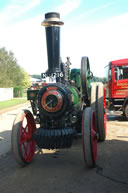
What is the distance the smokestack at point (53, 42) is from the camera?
11.9ft

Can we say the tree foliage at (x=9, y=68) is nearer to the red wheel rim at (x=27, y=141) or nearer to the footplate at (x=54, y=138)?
the red wheel rim at (x=27, y=141)

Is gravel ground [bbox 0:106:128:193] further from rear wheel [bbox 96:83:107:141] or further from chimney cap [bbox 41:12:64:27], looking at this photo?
chimney cap [bbox 41:12:64:27]

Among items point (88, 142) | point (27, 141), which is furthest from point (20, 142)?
point (88, 142)

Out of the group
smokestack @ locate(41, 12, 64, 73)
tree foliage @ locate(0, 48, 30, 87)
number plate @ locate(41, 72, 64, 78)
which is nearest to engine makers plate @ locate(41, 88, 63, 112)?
number plate @ locate(41, 72, 64, 78)

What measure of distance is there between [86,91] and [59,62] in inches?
56.0

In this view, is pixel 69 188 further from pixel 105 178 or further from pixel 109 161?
pixel 109 161

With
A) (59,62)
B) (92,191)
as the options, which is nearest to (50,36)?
(59,62)

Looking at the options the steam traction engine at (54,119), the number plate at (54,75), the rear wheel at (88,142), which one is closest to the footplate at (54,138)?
the steam traction engine at (54,119)

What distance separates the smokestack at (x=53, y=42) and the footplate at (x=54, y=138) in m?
0.99

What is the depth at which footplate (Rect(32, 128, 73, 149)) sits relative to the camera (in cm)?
323

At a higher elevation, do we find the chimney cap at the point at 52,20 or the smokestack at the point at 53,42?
the chimney cap at the point at 52,20

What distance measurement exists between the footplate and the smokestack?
992mm

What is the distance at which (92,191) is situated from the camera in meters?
2.64

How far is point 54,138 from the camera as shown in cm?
322
